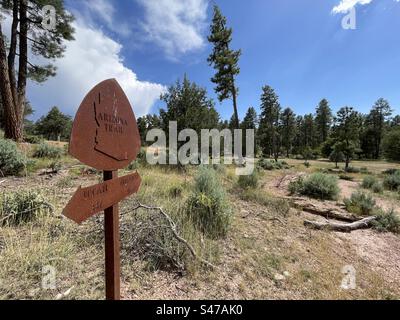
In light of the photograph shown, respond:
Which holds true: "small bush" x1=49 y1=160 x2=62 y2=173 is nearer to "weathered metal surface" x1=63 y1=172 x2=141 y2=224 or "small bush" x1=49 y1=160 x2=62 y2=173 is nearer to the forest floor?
the forest floor

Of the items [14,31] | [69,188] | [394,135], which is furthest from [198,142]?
[394,135]

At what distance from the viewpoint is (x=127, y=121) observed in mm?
2008

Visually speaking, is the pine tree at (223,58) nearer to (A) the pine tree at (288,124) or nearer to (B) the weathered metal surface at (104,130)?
(B) the weathered metal surface at (104,130)

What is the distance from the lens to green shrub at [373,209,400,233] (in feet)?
17.5

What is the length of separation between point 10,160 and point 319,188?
10521mm

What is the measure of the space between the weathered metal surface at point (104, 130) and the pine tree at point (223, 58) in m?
15.6

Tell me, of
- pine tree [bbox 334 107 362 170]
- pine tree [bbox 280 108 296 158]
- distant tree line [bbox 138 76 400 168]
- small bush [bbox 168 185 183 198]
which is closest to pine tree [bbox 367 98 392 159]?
distant tree line [bbox 138 76 400 168]

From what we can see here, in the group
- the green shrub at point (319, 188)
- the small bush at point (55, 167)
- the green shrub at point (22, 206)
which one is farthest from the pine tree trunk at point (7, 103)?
the green shrub at point (319, 188)

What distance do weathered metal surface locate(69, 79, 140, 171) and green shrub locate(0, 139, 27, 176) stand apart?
4943 millimetres

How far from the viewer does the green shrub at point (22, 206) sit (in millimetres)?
3103

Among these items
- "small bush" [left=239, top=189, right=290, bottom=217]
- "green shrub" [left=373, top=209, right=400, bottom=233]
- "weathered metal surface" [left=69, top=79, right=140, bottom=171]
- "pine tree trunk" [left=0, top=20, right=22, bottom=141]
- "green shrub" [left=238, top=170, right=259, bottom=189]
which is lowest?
"green shrub" [left=373, top=209, right=400, bottom=233]

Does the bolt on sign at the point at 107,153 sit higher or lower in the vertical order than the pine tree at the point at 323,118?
lower
